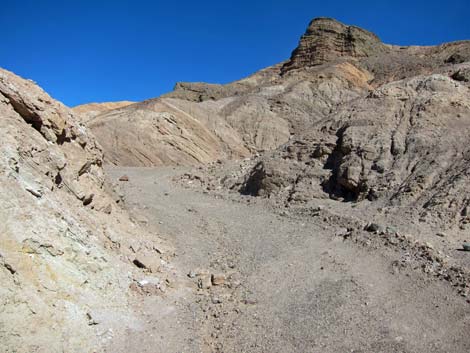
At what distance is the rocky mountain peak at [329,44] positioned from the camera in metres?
44.7

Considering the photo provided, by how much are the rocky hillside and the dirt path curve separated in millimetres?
747

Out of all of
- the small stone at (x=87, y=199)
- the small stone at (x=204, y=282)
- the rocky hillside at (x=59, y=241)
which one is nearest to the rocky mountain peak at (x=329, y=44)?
Answer: the rocky hillside at (x=59, y=241)

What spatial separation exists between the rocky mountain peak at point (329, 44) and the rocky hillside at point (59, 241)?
3801 centimetres

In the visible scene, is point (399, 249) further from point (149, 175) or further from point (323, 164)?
point (149, 175)

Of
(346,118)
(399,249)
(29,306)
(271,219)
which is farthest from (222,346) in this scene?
(346,118)

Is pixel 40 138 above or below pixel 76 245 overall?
above

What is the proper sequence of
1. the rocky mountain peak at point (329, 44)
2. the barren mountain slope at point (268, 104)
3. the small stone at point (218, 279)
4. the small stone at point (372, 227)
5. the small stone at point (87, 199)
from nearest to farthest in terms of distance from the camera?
1. the small stone at point (218, 279)
2. the small stone at point (87, 199)
3. the small stone at point (372, 227)
4. the barren mountain slope at point (268, 104)
5. the rocky mountain peak at point (329, 44)

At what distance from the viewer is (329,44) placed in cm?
4503

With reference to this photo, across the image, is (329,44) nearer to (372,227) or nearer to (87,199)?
(372,227)

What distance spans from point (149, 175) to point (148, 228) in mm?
11420

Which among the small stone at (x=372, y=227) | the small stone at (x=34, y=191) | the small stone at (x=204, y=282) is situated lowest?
the small stone at (x=204, y=282)

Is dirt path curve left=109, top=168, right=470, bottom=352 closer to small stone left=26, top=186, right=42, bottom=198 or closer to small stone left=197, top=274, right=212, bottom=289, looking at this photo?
small stone left=197, top=274, right=212, bottom=289

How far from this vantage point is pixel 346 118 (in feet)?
53.4

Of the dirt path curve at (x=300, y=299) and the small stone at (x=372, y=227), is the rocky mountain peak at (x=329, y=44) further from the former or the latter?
the dirt path curve at (x=300, y=299)
